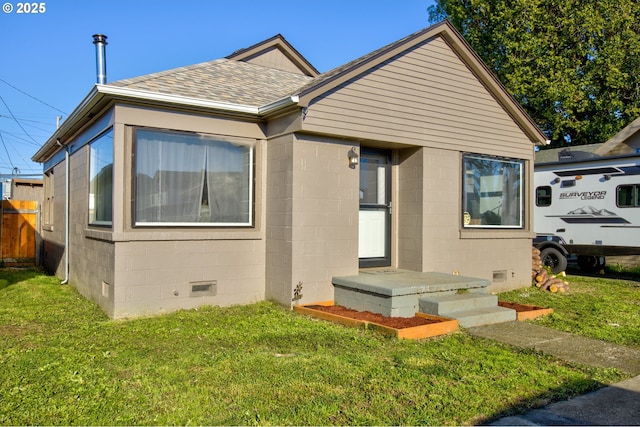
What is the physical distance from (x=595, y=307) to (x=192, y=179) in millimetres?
6877

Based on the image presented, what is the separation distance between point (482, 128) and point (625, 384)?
6.12m

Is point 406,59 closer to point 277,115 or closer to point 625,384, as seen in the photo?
point 277,115

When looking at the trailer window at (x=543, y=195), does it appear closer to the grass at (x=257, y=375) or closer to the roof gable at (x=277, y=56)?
the roof gable at (x=277, y=56)

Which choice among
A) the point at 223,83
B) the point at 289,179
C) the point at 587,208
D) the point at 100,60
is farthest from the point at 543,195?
the point at 100,60

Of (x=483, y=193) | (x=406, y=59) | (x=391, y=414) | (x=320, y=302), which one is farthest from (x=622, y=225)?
(x=391, y=414)

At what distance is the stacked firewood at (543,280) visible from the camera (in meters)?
10.2

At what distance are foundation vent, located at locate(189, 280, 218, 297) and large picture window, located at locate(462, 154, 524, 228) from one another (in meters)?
4.88

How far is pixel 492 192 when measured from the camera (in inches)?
401

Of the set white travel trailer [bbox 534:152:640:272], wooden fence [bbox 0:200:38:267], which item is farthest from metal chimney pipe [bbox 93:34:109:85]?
white travel trailer [bbox 534:152:640:272]

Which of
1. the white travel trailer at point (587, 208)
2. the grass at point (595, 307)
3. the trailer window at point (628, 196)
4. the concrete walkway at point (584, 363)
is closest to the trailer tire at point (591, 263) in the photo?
the white travel trailer at point (587, 208)

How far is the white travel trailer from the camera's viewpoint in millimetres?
11922

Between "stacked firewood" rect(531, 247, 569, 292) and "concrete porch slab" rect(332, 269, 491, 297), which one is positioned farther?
"stacked firewood" rect(531, 247, 569, 292)

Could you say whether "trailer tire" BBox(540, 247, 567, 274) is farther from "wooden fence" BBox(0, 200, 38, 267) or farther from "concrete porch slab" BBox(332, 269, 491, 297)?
"wooden fence" BBox(0, 200, 38, 267)

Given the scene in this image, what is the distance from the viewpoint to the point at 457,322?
257 inches
